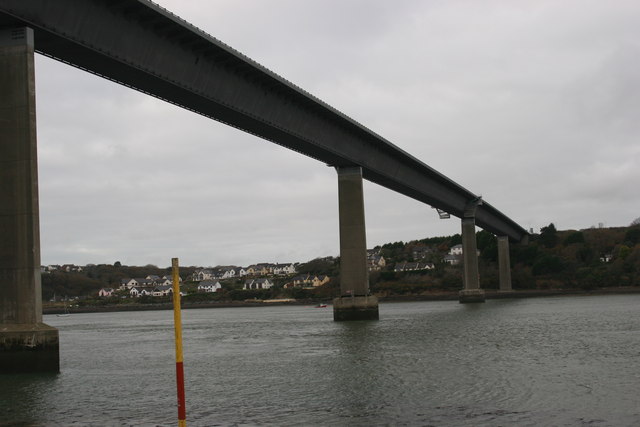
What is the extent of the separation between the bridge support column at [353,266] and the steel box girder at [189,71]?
176 inches

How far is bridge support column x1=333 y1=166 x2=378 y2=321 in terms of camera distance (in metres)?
60.5

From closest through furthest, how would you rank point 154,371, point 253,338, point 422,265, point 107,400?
point 107,400 → point 154,371 → point 253,338 → point 422,265

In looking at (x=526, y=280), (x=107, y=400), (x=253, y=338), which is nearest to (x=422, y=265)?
(x=526, y=280)

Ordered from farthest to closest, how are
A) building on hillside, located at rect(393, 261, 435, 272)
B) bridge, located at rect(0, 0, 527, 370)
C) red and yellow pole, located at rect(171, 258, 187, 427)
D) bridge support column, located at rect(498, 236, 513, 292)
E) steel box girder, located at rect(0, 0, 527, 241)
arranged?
building on hillside, located at rect(393, 261, 435, 272), bridge support column, located at rect(498, 236, 513, 292), steel box girder, located at rect(0, 0, 527, 241), bridge, located at rect(0, 0, 527, 370), red and yellow pole, located at rect(171, 258, 187, 427)

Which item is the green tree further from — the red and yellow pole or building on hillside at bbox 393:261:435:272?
the red and yellow pole

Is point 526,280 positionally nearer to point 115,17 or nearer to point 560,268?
point 560,268

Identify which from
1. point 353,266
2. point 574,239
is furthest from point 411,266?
point 353,266

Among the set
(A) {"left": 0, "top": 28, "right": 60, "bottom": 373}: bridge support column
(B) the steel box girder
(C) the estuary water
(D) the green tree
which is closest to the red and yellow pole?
(C) the estuary water

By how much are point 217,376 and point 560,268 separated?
138358 mm

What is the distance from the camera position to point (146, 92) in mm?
41250

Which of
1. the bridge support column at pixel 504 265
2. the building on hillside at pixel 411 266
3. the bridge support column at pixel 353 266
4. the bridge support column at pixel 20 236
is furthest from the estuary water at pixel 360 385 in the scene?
the building on hillside at pixel 411 266

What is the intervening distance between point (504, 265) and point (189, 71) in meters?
114

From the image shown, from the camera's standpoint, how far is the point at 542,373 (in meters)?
23.4

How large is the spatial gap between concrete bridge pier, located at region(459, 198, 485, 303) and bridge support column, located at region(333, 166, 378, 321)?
5191 centimetres
